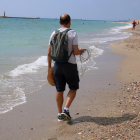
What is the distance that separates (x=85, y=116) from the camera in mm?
3520

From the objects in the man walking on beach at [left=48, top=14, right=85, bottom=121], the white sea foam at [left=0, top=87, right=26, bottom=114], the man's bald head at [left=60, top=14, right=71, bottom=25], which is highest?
the man's bald head at [left=60, top=14, right=71, bottom=25]

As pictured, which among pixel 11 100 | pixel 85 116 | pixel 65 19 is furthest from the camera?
pixel 11 100

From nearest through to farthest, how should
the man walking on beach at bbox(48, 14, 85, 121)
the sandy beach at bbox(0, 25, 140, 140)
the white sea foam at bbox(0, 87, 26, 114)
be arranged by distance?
the sandy beach at bbox(0, 25, 140, 140)
the man walking on beach at bbox(48, 14, 85, 121)
the white sea foam at bbox(0, 87, 26, 114)

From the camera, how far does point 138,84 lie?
16.8 feet

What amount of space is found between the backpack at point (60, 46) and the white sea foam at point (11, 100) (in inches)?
63.6

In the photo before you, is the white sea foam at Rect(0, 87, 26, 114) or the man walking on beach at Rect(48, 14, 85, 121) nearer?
the man walking on beach at Rect(48, 14, 85, 121)

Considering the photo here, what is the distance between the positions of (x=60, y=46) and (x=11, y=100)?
200 centimetres

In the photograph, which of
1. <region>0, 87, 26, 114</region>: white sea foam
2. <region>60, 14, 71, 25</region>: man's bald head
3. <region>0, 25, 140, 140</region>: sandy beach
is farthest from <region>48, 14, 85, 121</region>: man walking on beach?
A: <region>0, 87, 26, 114</region>: white sea foam

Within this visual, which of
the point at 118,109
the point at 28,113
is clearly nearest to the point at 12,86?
the point at 28,113

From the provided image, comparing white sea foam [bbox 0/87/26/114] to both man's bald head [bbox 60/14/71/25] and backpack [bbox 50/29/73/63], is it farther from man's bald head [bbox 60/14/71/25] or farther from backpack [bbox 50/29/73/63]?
man's bald head [bbox 60/14/71/25]

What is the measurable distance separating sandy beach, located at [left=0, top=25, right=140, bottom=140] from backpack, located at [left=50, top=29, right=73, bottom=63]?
1072 mm

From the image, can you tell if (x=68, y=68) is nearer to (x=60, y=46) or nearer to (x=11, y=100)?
(x=60, y=46)

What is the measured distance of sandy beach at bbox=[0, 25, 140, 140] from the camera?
2869 millimetres

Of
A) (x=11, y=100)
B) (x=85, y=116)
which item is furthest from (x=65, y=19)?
(x=11, y=100)
